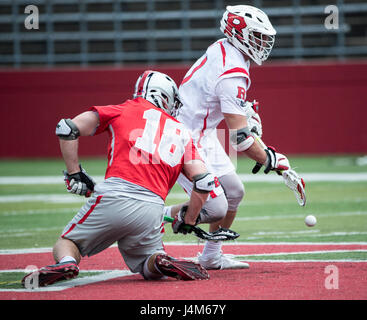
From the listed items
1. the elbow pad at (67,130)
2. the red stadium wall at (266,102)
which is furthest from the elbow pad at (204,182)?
the red stadium wall at (266,102)

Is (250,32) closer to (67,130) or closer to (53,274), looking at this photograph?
(67,130)

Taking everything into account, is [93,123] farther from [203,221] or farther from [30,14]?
[30,14]

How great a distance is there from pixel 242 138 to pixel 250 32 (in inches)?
37.6

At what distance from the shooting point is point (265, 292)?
500cm

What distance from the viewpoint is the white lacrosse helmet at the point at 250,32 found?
6.27 m

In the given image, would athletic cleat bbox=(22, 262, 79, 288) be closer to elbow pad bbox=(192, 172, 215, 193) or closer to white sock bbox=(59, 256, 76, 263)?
white sock bbox=(59, 256, 76, 263)

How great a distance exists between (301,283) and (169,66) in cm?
1757

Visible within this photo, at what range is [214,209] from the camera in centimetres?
601

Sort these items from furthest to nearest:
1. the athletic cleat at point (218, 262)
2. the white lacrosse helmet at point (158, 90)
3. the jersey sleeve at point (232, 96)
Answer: the athletic cleat at point (218, 262), the jersey sleeve at point (232, 96), the white lacrosse helmet at point (158, 90)

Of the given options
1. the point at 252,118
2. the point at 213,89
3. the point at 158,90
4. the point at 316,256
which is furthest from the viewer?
the point at 316,256

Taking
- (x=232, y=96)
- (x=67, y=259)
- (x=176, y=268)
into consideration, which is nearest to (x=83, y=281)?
(x=67, y=259)

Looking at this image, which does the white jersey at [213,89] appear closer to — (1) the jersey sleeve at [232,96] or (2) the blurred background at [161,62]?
(1) the jersey sleeve at [232,96]

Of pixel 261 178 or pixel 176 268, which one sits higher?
pixel 176 268
